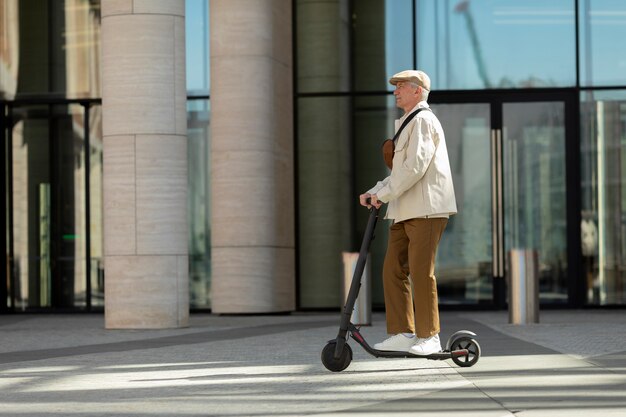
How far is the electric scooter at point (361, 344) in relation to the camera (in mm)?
8414

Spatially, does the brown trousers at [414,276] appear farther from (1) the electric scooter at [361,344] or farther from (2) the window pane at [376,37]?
(2) the window pane at [376,37]

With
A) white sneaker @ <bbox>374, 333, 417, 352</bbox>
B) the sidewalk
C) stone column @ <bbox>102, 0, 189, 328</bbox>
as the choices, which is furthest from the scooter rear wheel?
stone column @ <bbox>102, 0, 189, 328</bbox>

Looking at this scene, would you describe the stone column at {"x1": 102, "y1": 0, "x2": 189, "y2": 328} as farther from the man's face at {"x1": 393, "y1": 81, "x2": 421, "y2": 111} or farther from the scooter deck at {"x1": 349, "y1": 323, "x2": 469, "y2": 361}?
the scooter deck at {"x1": 349, "y1": 323, "x2": 469, "y2": 361}

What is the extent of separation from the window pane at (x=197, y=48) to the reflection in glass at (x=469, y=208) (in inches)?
143

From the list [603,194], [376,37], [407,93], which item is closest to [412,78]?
[407,93]

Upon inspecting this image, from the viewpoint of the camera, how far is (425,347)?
8547 millimetres

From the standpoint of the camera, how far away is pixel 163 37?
15.4 m

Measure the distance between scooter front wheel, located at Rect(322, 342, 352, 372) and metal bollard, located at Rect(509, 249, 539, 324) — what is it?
7.02 m

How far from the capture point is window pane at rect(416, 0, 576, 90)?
794 inches

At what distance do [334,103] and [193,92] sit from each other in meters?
2.18

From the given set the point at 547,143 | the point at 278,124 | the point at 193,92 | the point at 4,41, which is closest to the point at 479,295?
the point at 547,143

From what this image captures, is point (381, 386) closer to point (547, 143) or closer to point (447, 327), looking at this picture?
point (447, 327)

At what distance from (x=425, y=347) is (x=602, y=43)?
12642 millimetres

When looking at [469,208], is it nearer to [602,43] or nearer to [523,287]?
[602,43]
